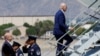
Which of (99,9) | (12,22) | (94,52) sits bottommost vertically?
(12,22)

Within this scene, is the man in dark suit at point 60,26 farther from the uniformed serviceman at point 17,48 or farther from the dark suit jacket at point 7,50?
Answer: the dark suit jacket at point 7,50

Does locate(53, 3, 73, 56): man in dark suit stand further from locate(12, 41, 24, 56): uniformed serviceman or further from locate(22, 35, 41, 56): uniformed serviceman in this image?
locate(12, 41, 24, 56): uniformed serviceman

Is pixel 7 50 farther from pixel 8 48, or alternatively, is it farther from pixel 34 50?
pixel 34 50

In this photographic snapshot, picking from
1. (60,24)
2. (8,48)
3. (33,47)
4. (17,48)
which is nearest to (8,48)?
(8,48)

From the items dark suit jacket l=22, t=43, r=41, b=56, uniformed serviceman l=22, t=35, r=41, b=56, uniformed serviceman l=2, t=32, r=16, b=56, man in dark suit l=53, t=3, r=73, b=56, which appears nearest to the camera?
uniformed serviceman l=2, t=32, r=16, b=56

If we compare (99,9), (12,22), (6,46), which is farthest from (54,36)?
(12,22)

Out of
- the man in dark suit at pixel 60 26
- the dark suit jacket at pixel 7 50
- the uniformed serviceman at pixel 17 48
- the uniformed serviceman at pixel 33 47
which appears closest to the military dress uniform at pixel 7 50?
the dark suit jacket at pixel 7 50

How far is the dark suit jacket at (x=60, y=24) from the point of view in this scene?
1856cm

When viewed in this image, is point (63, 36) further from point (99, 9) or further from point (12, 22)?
point (12, 22)

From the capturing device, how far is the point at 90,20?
64.9 ft

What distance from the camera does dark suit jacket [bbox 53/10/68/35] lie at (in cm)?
1856

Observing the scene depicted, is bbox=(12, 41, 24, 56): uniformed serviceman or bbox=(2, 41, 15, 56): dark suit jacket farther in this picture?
bbox=(12, 41, 24, 56): uniformed serviceman

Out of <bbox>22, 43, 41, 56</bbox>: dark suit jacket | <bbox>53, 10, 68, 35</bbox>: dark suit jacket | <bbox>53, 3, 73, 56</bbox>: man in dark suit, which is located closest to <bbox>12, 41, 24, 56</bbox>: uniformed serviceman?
<bbox>22, 43, 41, 56</bbox>: dark suit jacket

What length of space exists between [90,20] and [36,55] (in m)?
3.14
